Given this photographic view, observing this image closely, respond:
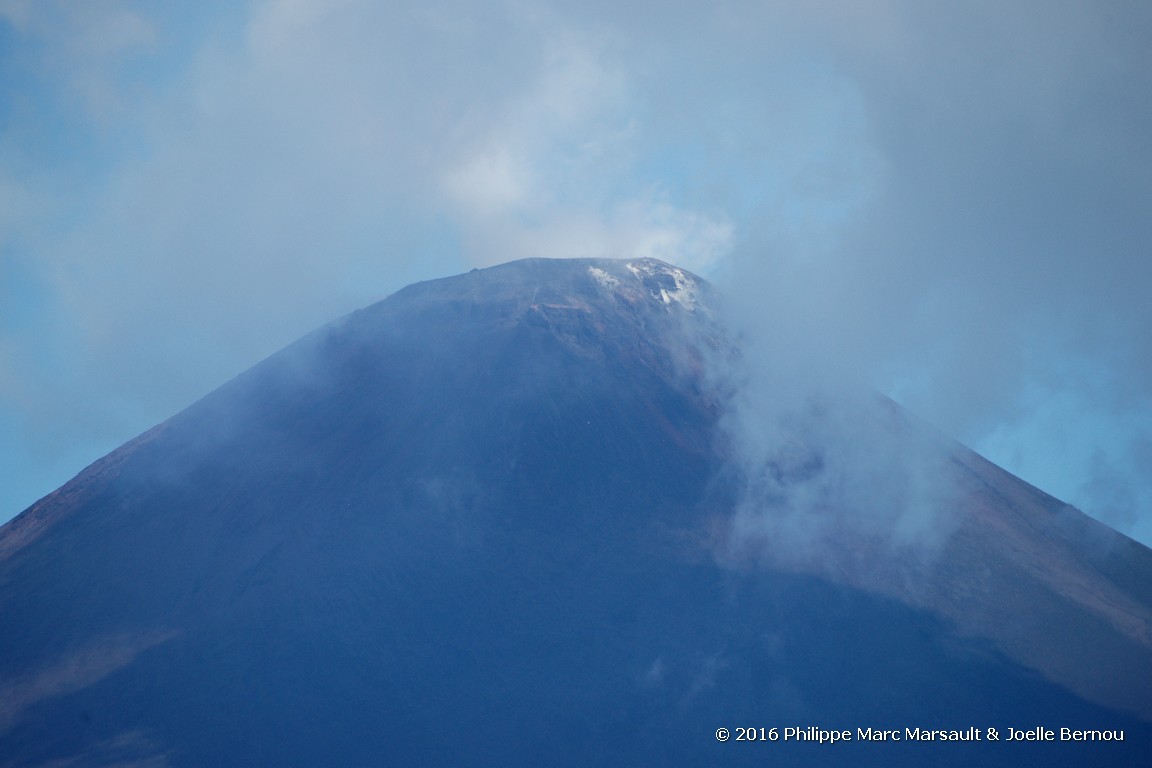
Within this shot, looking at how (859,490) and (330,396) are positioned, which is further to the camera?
(330,396)

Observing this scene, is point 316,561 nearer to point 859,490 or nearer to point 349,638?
point 349,638

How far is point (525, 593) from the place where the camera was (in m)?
47.0

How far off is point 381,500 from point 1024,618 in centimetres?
3308

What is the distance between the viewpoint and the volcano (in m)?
40.3

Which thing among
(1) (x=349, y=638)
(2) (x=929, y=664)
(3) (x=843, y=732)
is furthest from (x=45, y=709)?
(2) (x=929, y=664)

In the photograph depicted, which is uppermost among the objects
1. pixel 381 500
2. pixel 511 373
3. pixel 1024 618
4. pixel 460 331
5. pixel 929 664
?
pixel 460 331

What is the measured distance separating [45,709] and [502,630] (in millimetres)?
20302

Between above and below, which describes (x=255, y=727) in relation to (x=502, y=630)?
below

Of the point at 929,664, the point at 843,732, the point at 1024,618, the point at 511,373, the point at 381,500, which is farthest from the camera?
the point at 511,373

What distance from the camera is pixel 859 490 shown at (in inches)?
2180

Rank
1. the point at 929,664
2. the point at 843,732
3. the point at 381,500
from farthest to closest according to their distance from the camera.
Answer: the point at 381,500 < the point at 929,664 < the point at 843,732

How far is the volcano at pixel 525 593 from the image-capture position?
132 ft

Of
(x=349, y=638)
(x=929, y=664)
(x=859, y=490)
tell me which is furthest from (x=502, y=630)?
(x=859, y=490)

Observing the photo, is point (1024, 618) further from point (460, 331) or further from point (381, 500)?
point (460, 331)
